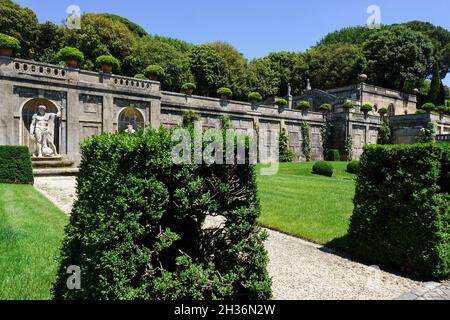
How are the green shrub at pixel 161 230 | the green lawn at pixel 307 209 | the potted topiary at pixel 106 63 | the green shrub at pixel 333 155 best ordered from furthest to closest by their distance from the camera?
1. the green shrub at pixel 333 155
2. the potted topiary at pixel 106 63
3. the green lawn at pixel 307 209
4. the green shrub at pixel 161 230

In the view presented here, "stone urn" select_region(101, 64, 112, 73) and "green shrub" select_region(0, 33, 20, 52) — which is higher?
"green shrub" select_region(0, 33, 20, 52)

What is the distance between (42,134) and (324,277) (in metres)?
15.3

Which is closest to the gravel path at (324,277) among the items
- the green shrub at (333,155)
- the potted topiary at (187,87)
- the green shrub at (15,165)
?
the green shrub at (15,165)

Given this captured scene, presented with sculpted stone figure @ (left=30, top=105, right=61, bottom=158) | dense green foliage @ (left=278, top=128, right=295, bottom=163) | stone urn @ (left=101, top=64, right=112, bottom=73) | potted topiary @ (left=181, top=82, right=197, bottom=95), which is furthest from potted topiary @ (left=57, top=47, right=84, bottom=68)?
dense green foliage @ (left=278, top=128, right=295, bottom=163)

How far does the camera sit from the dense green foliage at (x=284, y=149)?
26.8 metres

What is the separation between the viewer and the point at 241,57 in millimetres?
42469

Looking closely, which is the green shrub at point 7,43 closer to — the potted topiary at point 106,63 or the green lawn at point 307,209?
the potted topiary at point 106,63

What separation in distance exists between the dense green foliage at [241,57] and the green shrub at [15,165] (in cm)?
2163

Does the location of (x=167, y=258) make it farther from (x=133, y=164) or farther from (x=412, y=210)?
(x=412, y=210)

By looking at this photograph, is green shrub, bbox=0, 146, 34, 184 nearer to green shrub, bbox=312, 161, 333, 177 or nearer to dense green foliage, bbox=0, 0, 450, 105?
green shrub, bbox=312, 161, 333, 177

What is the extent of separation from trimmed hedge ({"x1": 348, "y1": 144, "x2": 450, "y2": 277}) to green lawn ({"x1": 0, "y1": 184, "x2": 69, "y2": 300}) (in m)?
5.06

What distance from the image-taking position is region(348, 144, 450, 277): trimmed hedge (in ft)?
16.5

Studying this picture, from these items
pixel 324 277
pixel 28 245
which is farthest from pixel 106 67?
pixel 324 277
